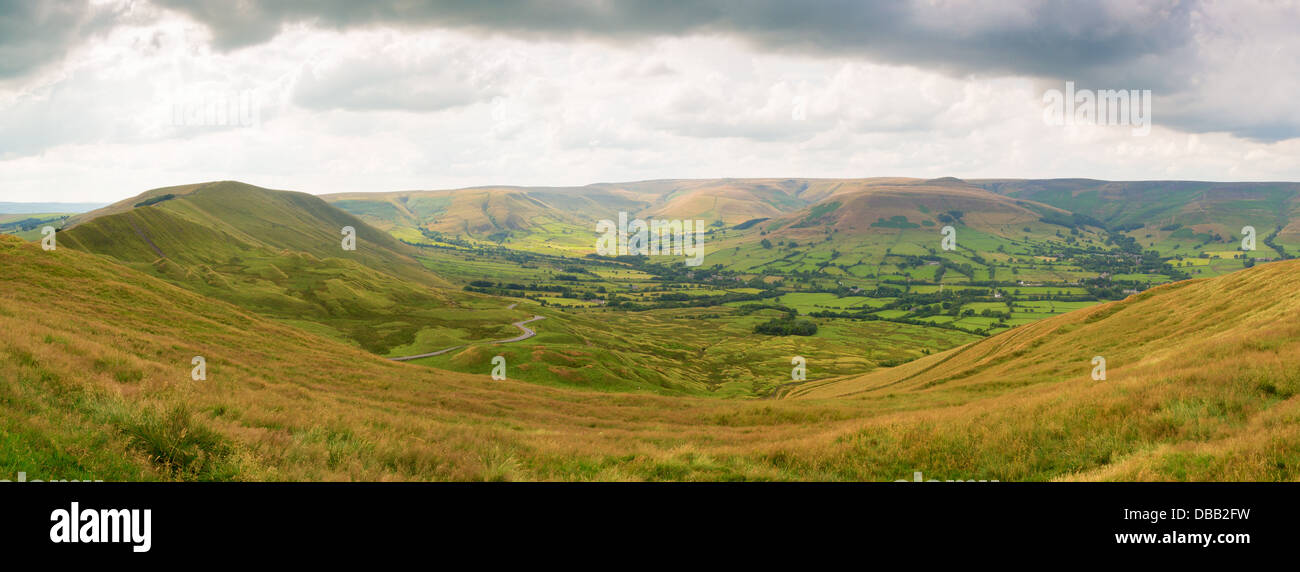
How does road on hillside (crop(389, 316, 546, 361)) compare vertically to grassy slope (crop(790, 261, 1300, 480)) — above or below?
below

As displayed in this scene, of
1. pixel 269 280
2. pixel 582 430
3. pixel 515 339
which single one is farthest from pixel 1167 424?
pixel 269 280

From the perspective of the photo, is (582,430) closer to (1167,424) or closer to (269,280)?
(1167,424)

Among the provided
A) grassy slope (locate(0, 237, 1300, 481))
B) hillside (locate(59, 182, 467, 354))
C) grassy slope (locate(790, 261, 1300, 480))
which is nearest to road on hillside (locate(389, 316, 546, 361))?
hillside (locate(59, 182, 467, 354))

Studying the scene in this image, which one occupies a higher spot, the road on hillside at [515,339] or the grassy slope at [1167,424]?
the grassy slope at [1167,424]

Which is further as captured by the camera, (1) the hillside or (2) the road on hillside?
(1) the hillside

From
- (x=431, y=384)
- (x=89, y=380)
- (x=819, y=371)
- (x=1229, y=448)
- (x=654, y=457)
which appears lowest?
(x=819, y=371)

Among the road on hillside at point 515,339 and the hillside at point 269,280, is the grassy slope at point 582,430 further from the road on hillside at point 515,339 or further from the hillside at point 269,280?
the hillside at point 269,280

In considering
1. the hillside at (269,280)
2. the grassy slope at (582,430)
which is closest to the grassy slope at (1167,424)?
the grassy slope at (582,430)

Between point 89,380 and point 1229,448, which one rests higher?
point 89,380

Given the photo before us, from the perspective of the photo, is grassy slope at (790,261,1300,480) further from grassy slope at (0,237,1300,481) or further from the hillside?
the hillside

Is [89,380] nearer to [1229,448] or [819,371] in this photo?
[1229,448]
